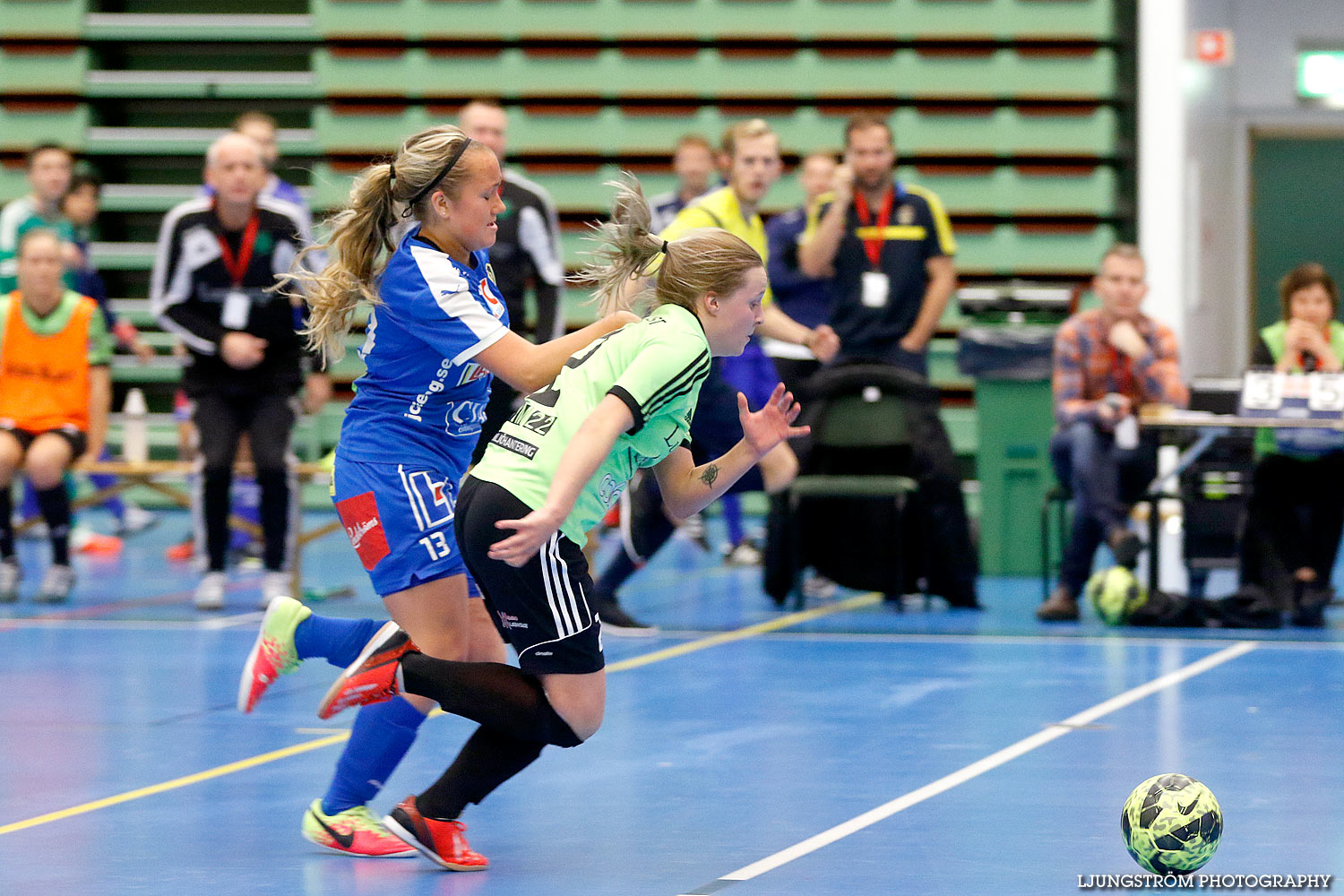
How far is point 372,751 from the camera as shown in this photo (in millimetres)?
4090

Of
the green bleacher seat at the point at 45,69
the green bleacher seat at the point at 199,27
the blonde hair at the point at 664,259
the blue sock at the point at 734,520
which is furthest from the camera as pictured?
the green bleacher seat at the point at 45,69

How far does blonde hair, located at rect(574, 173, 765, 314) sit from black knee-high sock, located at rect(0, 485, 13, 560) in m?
5.53

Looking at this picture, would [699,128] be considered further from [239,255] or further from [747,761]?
[747,761]

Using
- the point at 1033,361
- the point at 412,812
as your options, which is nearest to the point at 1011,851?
the point at 412,812

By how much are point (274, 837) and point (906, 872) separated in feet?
4.88

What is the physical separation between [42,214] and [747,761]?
274 inches

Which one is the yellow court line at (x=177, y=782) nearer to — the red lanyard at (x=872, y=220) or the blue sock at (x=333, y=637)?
the blue sock at (x=333, y=637)

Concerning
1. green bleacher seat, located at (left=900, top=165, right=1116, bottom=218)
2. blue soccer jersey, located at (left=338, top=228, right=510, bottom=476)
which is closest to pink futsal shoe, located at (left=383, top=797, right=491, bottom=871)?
blue soccer jersey, located at (left=338, top=228, right=510, bottom=476)

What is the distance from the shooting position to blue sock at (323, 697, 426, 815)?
161 inches

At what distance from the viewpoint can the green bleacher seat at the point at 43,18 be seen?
514 inches

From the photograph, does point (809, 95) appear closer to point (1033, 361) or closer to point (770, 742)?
point (1033, 361)

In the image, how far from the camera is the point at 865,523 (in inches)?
331

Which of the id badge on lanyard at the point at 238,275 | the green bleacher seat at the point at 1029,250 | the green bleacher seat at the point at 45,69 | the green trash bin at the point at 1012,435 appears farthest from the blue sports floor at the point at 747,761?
the green bleacher seat at the point at 45,69

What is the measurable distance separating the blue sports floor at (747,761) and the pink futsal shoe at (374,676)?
1.21 ft
